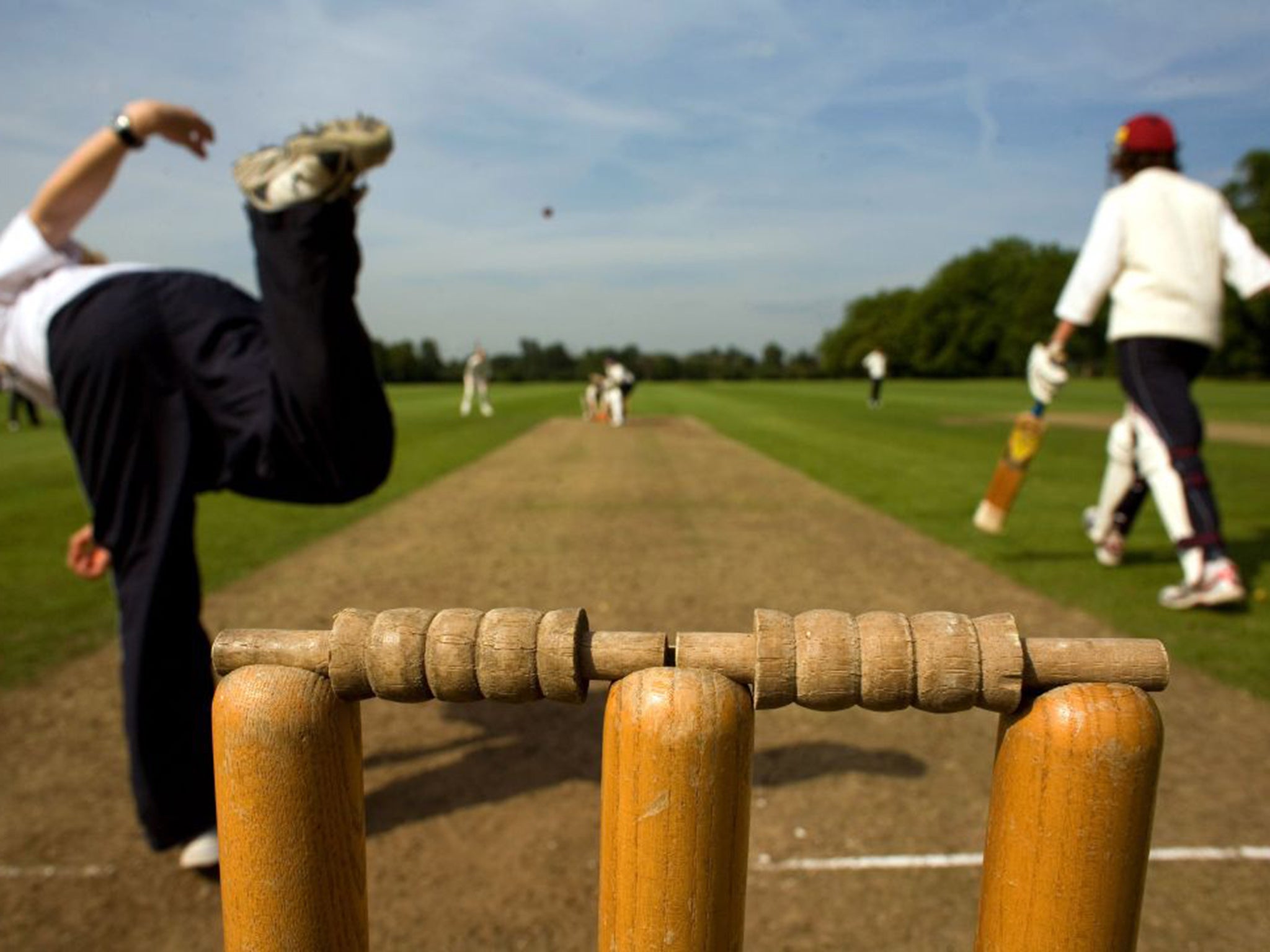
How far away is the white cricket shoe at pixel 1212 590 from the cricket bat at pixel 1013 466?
124 centimetres

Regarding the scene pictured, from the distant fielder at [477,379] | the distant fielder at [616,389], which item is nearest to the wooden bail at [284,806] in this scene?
the distant fielder at [616,389]

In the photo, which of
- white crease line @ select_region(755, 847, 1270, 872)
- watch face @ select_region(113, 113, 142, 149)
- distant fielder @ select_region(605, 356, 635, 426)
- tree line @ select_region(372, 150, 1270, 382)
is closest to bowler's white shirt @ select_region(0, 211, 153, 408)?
watch face @ select_region(113, 113, 142, 149)

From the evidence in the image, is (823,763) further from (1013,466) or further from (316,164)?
(1013,466)

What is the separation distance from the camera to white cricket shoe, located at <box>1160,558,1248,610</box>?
5.07 metres

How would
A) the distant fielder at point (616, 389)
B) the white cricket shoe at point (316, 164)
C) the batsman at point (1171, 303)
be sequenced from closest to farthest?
the white cricket shoe at point (316, 164) → the batsman at point (1171, 303) → the distant fielder at point (616, 389)

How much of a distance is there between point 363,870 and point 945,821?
2226 millimetres

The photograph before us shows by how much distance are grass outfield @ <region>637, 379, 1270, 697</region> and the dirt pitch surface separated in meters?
0.38

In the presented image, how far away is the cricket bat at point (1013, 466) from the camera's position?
6168mm

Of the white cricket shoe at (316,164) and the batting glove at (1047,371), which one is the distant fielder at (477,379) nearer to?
the batting glove at (1047,371)

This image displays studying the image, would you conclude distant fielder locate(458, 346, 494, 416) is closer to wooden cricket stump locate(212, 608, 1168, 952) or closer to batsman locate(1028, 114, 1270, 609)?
batsman locate(1028, 114, 1270, 609)

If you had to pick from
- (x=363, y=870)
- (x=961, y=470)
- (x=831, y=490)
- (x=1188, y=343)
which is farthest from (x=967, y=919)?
(x=961, y=470)

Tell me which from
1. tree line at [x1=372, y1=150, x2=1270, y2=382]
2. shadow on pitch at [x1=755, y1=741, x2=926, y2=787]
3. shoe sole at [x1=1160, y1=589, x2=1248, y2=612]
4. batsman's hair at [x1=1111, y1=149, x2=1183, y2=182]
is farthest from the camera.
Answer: tree line at [x1=372, y1=150, x2=1270, y2=382]

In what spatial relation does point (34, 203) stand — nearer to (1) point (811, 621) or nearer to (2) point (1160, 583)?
(1) point (811, 621)

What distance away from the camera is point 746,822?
4.11ft
